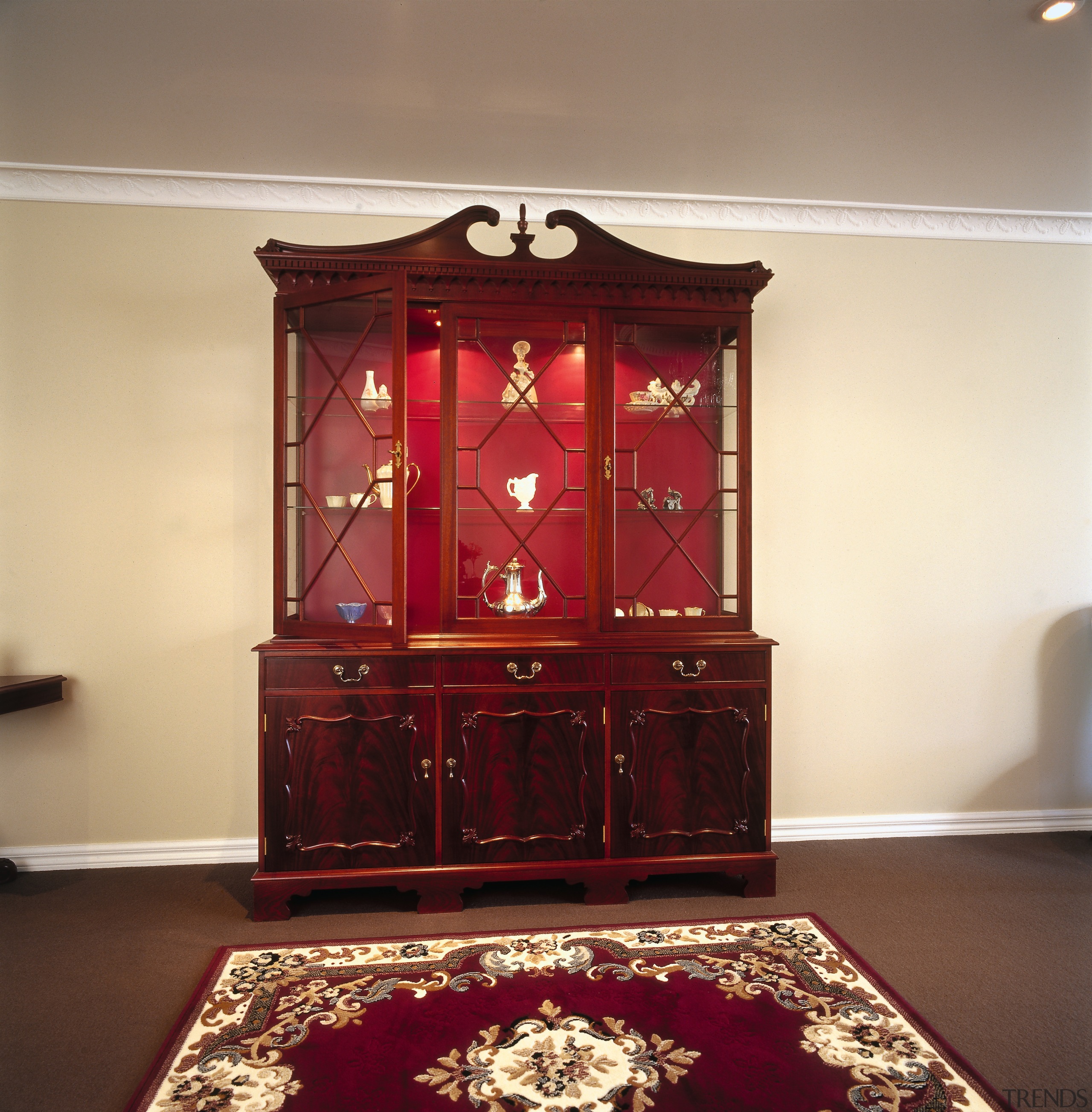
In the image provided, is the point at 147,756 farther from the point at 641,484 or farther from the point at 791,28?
the point at 791,28

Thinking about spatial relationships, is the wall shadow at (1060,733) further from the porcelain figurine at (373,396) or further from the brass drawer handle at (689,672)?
the porcelain figurine at (373,396)

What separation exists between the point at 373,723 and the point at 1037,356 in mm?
3435

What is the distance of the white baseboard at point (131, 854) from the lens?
2889 mm

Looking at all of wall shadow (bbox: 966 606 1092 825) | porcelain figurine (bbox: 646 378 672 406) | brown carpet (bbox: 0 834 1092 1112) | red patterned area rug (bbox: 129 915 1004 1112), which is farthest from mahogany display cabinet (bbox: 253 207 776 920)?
wall shadow (bbox: 966 606 1092 825)

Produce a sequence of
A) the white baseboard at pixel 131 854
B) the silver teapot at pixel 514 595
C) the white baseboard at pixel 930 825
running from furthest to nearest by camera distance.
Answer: the white baseboard at pixel 930 825, the white baseboard at pixel 131 854, the silver teapot at pixel 514 595

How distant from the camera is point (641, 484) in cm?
276

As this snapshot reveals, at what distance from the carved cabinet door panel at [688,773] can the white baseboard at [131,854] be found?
1608 mm

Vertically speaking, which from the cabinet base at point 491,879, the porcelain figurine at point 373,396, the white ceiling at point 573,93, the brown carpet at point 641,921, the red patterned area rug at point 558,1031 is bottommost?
the brown carpet at point 641,921

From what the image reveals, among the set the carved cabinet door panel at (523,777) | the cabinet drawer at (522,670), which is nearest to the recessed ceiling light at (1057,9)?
the cabinet drawer at (522,670)

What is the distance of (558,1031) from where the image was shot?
6.14ft

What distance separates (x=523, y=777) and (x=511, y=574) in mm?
746

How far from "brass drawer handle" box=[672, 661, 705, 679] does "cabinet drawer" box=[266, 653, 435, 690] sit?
89 cm

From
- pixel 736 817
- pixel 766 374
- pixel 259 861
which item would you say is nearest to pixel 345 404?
pixel 259 861

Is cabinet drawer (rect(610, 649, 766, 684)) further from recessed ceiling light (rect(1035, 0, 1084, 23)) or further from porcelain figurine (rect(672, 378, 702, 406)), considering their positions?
recessed ceiling light (rect(1035, 0, 1084, 23))
